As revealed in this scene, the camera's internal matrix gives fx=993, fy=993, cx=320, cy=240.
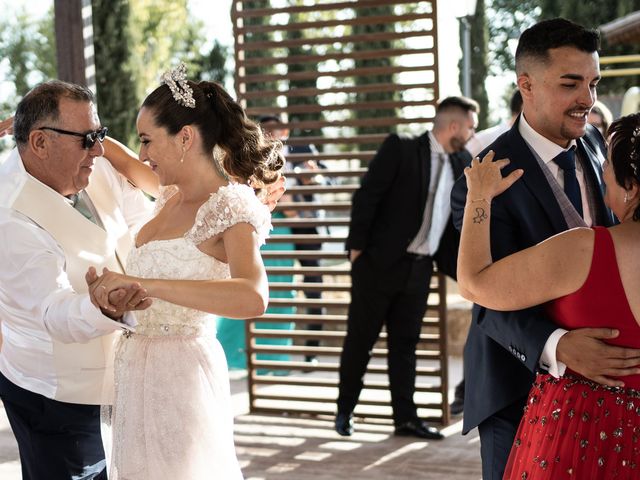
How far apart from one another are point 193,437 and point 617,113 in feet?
31.5

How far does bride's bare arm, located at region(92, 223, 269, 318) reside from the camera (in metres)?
2.41

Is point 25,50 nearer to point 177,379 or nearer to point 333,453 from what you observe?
point 333,453

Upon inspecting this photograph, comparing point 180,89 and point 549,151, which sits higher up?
point 180,89

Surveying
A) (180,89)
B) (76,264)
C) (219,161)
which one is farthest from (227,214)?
(76,264)

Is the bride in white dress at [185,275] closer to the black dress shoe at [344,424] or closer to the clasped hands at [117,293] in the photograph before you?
the clasped hands at [117,293]

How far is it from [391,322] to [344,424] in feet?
2.23

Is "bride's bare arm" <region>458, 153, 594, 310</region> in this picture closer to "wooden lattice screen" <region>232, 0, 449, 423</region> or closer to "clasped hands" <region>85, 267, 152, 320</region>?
"clasped hands" <region>85, 267, 152, 320</region>

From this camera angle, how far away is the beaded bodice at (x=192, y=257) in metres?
2.69

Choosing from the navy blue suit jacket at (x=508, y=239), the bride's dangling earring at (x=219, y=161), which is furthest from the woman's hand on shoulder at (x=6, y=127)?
the navy blue suit jacket at (x=508, y=239)

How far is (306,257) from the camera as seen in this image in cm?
650

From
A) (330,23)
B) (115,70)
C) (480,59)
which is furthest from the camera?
(480,59)

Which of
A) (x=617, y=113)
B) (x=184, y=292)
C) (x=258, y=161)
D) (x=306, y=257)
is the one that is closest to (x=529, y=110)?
(x=258, y=161)

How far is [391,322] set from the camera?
601 centimetres

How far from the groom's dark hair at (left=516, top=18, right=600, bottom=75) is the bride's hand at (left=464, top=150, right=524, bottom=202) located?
1.51ft
